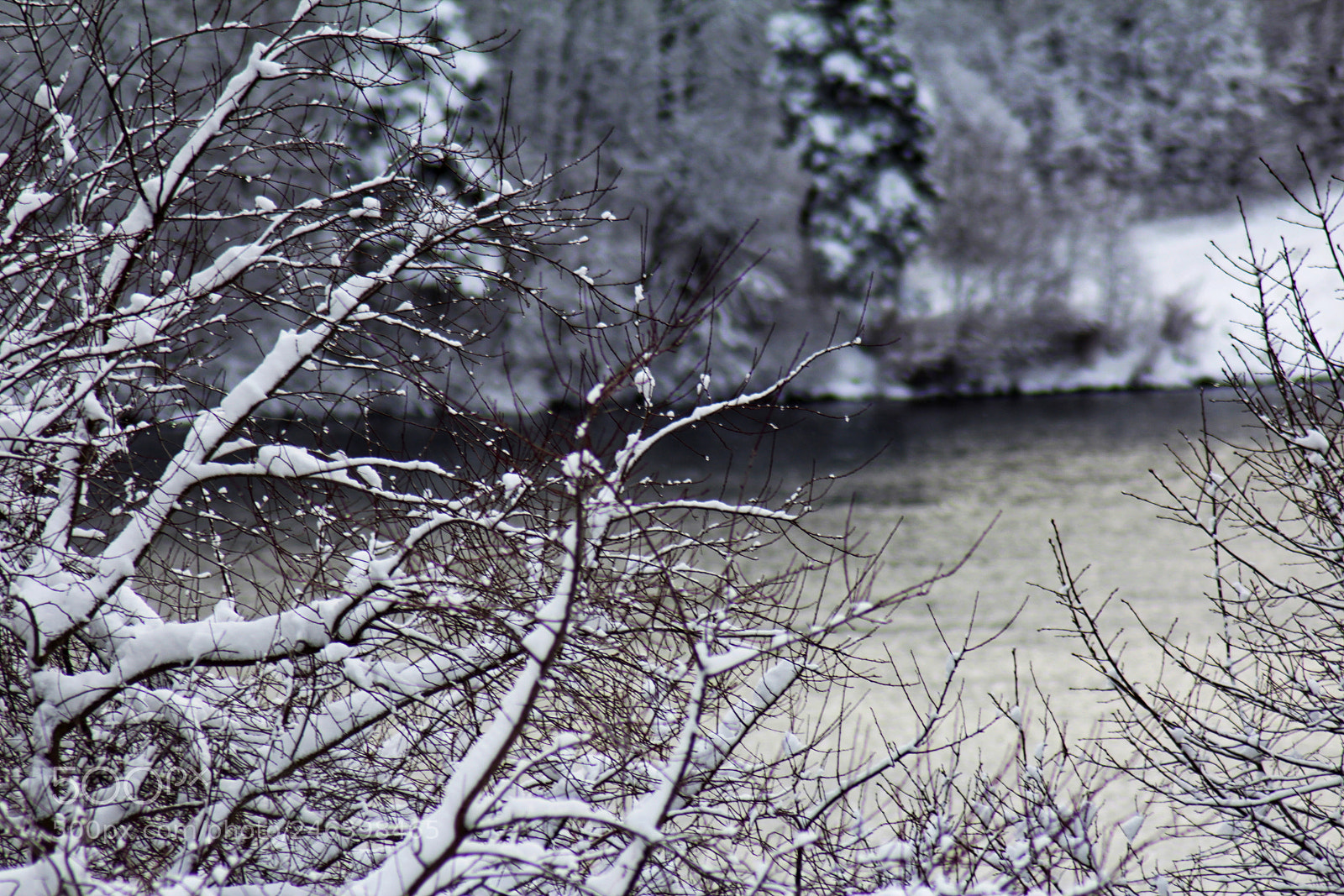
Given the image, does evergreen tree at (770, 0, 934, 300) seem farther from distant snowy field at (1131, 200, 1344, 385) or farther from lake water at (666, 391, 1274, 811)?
distant snowy field at (1131, 200, 1344, 385)

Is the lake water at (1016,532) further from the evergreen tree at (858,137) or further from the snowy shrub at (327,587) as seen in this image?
the evergreen tree at (858,137)

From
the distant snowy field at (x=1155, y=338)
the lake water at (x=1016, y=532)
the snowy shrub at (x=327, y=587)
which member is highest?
the distant snowy field at (x=1155, y=338)

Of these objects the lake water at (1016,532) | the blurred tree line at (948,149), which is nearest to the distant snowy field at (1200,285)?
the blurred tree line at (948,149)

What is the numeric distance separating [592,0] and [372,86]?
33.7 metres

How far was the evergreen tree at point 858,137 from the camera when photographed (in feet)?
108

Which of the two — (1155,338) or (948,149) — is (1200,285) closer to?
(1155,338)

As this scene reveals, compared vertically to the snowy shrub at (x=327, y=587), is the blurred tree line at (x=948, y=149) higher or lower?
higher

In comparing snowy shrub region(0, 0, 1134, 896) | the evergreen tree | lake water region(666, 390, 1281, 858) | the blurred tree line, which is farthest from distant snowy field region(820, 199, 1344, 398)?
snowy shrub region(0, 0, 1134, 896)

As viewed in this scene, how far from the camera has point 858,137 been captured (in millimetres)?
33094

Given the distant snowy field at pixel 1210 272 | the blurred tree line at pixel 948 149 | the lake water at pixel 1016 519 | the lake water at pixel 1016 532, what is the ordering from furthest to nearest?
1. the distant snowy field at pixel 1210 272
2. the blurred tree line at pixel 948 149
3. the lake water at pixel 1016 519
4. the lake water at pixel 1016 532

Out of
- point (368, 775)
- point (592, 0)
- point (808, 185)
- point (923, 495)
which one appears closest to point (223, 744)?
point (368, 775)

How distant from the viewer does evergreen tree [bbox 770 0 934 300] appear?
32.8m

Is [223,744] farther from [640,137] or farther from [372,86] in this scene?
[640,137]

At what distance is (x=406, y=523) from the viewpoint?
4996 mm
